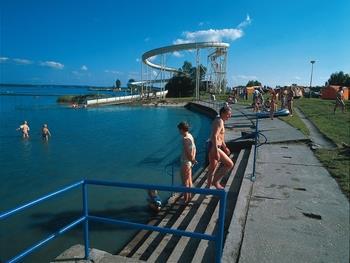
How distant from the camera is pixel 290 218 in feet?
17.0

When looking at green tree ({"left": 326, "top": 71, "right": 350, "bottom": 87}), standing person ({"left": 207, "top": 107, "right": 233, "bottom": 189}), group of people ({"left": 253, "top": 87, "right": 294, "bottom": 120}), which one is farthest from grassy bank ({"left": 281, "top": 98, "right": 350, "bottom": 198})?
green tree ({"left": 326, "top": 71, "right": 350, "bottom": 87})

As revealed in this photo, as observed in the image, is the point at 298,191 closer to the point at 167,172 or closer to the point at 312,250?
the point at 312,250

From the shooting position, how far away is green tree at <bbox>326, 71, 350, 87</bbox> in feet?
193

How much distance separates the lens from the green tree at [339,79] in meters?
58.8

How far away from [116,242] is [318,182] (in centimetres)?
445

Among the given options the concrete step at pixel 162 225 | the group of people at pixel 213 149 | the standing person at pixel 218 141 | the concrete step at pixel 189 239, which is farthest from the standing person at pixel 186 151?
the concrete step at pixel 189 239

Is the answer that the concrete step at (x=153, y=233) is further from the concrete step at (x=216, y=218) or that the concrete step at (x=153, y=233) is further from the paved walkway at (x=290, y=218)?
the paved walkway at (x=290, y=218)

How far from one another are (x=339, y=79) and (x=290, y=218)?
6576 centimetres

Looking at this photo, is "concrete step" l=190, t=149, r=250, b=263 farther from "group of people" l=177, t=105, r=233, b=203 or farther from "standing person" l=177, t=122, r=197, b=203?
"standing person" l=177, t=122, r=197, b=203

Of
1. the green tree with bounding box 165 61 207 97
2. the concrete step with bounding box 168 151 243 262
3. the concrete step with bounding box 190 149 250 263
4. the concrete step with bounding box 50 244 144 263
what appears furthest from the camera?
the green tree with bounding box 165 61 207 97

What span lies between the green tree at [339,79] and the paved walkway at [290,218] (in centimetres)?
5762

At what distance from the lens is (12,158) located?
53.5 feet

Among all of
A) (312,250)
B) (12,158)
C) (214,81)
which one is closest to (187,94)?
(214,81)

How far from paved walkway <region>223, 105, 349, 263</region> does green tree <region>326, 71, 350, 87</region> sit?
57.6m
